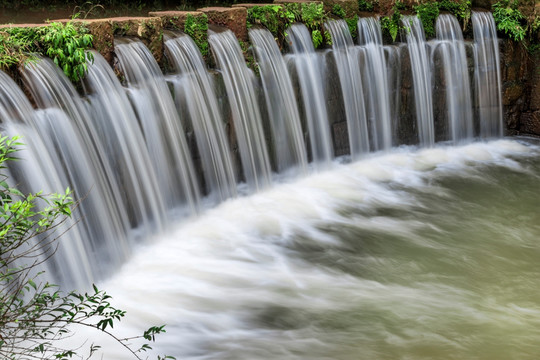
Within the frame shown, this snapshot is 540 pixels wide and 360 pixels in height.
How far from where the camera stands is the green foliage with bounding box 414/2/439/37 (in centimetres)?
988

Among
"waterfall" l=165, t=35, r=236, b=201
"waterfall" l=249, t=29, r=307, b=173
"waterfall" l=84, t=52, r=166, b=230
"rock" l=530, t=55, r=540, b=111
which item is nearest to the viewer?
"waterfall" l=84, t=52, r=166, b=230

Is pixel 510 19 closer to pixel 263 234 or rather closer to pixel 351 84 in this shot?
pixel 351 84

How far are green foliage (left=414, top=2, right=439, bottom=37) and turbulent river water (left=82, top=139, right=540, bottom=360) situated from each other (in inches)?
91.4

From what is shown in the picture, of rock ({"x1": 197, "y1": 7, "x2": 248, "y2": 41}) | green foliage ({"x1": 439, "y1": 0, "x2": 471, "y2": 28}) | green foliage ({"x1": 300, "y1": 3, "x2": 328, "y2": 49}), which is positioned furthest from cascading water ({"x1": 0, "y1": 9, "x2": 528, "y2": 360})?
green foliage ({"x1": 439, "y1": 0, "x2": 471, "y2": 28})

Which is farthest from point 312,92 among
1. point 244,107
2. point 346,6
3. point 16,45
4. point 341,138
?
point 16,45

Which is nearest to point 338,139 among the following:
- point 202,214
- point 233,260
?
point 202,214

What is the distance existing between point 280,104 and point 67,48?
294 cm

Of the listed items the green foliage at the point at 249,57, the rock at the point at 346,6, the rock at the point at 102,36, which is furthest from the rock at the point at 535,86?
the rock at the point at 102,36

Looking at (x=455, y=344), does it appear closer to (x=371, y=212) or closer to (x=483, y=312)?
(x=483, y=312)

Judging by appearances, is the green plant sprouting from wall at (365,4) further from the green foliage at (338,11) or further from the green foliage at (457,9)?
the green foliage at (457,9)

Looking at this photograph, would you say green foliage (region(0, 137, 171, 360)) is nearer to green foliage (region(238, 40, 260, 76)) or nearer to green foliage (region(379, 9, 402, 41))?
green foliage (region(238, 40, 260, 76))

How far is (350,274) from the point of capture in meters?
6.13

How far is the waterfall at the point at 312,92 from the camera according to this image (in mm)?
8656

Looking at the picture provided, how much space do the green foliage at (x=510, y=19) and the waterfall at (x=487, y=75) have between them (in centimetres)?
11
